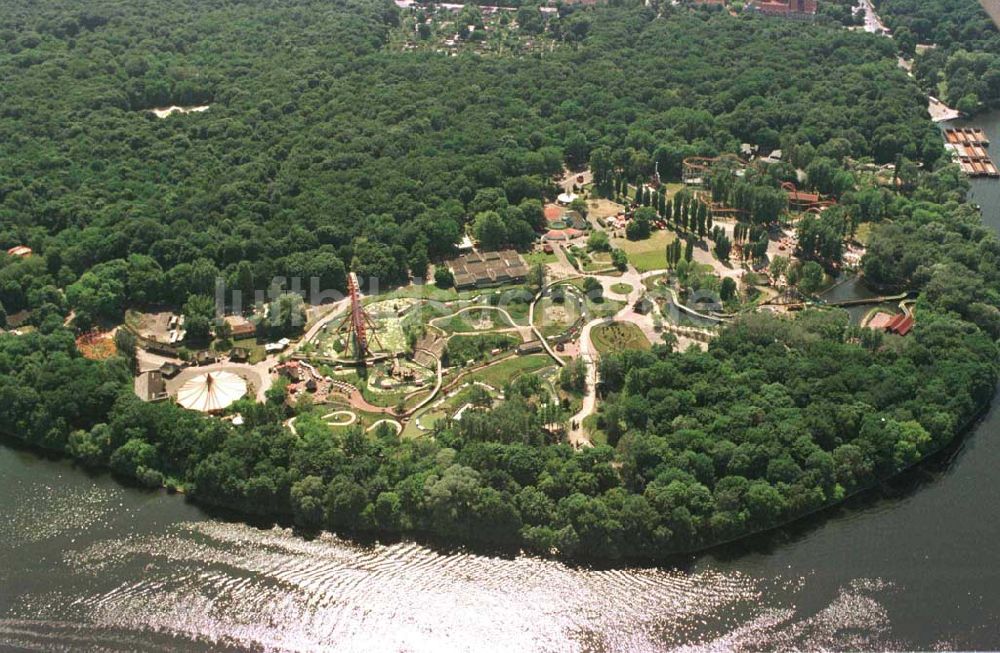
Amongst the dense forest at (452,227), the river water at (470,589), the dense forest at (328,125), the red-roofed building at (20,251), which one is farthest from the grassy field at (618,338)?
the red-roofed building at (20,251)

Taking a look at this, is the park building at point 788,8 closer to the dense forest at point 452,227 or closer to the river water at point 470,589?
the dense forest at point 452,227

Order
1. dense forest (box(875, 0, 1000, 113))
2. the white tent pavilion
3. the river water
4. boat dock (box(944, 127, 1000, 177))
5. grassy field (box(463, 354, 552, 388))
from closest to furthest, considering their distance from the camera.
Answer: the river water, the white tent pavilion, grassy field (box(463, 354, 552, 388)), boat dock (box(944, 127, 1000, 177)), dense forest (box(875, 0, 1000, 113))

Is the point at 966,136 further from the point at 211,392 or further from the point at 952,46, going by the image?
the point at 211,392

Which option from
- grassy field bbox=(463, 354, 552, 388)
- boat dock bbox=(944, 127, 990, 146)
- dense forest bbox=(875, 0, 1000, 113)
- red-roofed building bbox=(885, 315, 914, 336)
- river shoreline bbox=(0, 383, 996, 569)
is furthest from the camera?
dense forest bbox=(875, 0, 1000, 113)

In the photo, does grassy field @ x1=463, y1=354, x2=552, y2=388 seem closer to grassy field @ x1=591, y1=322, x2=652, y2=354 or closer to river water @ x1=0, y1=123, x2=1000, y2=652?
grassy field @ x1=591, y1=322, x2=652, y2=354

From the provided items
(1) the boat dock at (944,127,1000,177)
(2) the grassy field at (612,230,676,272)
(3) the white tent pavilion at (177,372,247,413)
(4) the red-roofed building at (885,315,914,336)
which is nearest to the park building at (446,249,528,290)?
(2) the grassy field at (612,230,676,272)

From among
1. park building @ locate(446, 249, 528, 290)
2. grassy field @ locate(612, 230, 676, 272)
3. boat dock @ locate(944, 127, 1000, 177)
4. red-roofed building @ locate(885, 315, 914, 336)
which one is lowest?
park building @ locate(446, 249, 528, 290)

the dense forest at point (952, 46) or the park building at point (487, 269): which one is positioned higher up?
the dense forest at point (952, 46)

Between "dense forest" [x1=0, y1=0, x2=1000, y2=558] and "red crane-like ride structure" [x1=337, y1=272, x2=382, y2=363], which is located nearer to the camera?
A: "dense forest" [x1=0, y1=0, x2=1000, y2=558]

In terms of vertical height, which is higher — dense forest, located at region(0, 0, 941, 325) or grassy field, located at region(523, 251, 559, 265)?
dense forest, located at region(0, 0, 941, 325)
